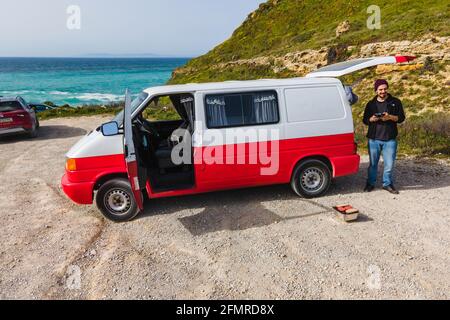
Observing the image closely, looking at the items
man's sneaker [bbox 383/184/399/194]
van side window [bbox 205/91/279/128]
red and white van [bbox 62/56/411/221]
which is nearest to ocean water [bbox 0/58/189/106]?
red and white van [bbox 62/56/411/221]

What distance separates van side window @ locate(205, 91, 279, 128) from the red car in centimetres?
1047

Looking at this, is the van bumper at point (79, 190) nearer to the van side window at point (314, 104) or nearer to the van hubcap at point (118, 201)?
the van hubcap at point (118, 201)

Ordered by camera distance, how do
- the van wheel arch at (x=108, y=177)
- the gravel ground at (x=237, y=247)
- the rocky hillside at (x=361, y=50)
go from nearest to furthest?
1. the gravel ground at (x=237, y=247)
2. the van wheel arch at (x=108, y=177)
3. the rocky hillside at (x=361, y=50)

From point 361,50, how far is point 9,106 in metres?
21.6

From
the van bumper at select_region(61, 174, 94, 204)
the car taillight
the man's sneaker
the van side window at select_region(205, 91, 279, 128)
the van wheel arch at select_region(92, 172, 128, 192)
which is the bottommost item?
the man's sneaker

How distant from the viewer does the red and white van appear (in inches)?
240

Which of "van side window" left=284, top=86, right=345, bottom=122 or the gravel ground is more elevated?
"van side window" left=284, top=86, right=345, bottom=122

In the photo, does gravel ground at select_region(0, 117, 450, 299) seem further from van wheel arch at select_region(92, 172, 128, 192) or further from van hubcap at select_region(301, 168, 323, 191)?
van wheel arch at select_region(92, 172, 128, 192)

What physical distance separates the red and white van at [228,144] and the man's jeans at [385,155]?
509 millimetres

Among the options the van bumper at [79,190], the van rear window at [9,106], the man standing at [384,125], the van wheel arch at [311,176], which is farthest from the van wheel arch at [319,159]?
the van rear window at [9,106]

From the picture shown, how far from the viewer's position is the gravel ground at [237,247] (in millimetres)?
4355

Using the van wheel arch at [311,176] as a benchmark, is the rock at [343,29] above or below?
above
